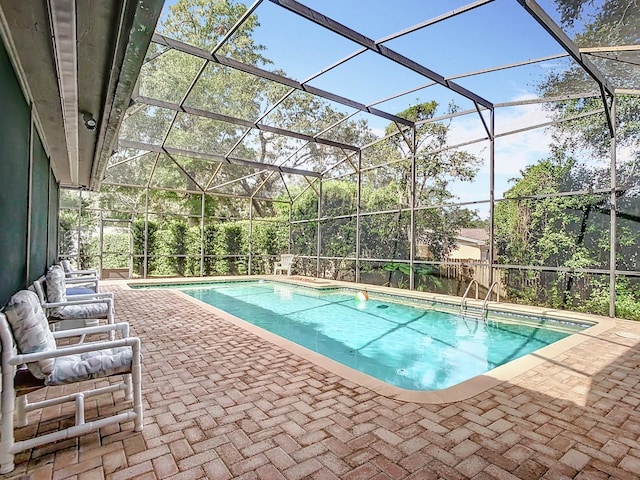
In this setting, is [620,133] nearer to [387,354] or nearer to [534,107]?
[534,107]

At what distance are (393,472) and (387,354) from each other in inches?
132

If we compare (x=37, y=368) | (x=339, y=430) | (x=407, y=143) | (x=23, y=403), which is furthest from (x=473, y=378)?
(x=407, y=143)

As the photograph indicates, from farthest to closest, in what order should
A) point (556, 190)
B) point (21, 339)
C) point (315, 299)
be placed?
point (315, 299) < point (556, 190) < point (21, 339)

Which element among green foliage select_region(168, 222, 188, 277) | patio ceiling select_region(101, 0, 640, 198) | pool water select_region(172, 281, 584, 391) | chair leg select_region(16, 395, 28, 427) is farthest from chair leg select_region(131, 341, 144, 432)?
green foliage select_region(168, 222, 188, 277)

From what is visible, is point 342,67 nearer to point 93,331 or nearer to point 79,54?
point 79,54

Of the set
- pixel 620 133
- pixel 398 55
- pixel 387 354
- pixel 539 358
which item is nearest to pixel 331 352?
pixel 387 354

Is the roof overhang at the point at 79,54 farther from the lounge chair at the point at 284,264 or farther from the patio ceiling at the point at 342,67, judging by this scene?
the lounge chair at the point at 284,264

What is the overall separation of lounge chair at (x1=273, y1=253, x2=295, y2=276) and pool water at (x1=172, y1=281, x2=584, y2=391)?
3489mm

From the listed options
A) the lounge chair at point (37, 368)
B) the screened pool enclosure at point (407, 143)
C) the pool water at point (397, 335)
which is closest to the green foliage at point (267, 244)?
the screened pool enclosure at point (407, 143)

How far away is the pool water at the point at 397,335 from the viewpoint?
15.2 feet

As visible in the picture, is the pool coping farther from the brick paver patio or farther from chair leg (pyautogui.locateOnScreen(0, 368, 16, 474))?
chair leg (pyautogui.locateOnScreen(0, 368, 16, 474))

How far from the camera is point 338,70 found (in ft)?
21.2

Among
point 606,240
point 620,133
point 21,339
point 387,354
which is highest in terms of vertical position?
point 620,133

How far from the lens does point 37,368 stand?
6.53ft
